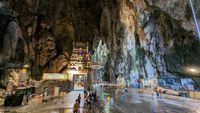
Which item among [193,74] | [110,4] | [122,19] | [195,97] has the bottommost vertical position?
[195,97]

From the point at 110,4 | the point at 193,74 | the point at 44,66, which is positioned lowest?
the point at 193,74

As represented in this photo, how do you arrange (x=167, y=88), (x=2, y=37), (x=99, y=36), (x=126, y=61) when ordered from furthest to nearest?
(x=99, y=36) → (x=126, y=61) → (x=2, y=37) → (x=167, y=88)

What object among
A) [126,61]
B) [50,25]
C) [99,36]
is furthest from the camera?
[99,36]

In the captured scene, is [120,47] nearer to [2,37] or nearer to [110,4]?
[110,4]

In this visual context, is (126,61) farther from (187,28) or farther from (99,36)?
(187,28)

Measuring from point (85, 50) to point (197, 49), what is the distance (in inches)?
983

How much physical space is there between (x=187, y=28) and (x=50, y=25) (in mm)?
26219

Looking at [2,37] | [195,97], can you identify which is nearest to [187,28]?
[195,97]

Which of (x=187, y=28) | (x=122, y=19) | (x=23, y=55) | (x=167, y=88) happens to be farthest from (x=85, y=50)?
(x=187, y=28)

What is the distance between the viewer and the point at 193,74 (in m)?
13.6

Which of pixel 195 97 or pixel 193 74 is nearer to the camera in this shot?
pixel 195 97

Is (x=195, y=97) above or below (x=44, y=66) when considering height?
below

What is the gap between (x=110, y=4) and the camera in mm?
31391

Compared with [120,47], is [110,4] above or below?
above
